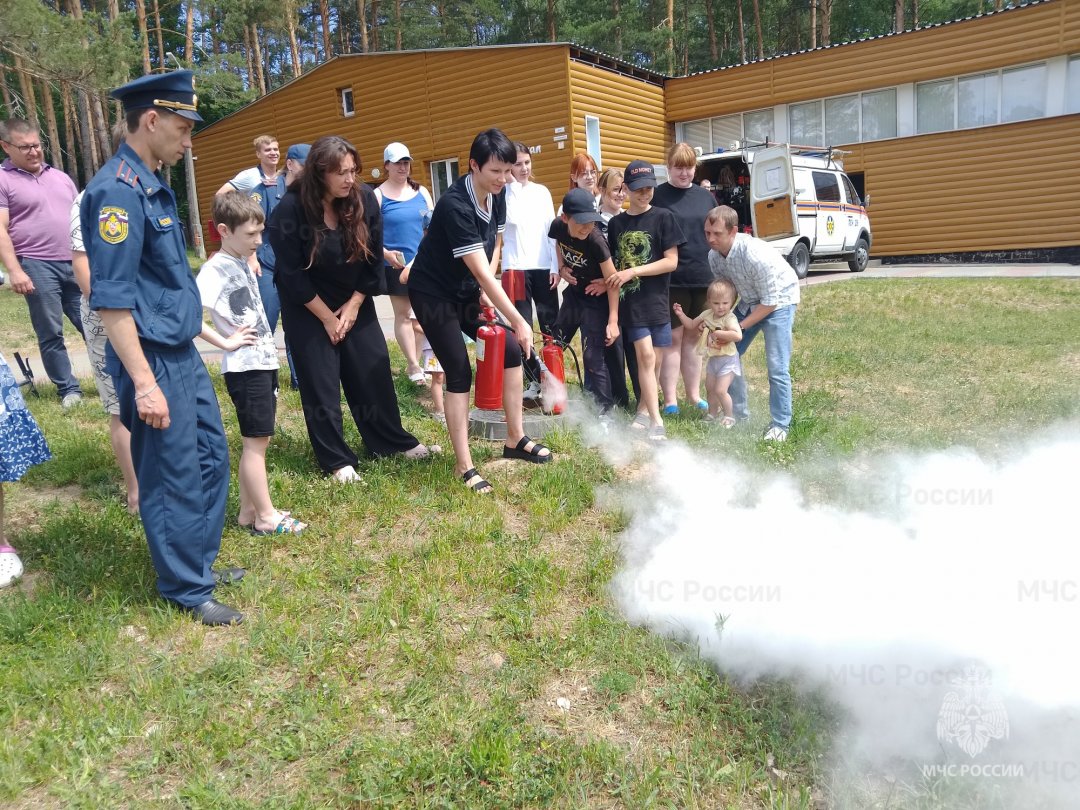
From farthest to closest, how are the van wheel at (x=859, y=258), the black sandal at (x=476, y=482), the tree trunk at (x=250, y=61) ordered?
the tree trunk at (x=250, y=61), the van wheel at (x=859, y=258), the black sandal at (x=476, y=482)

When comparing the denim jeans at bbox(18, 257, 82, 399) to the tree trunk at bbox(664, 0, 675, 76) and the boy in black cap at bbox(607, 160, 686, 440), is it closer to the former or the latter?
the boy in black cap at bbox(607, 160, 686, 440)

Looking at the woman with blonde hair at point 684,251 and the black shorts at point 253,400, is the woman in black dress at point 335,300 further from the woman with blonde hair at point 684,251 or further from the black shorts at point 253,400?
the woman with blonde hair at point 684,251

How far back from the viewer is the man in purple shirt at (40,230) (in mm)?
5750

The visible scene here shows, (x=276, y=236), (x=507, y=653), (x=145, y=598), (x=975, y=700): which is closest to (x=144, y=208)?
(x=276, y=236)

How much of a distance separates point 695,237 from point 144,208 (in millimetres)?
3971

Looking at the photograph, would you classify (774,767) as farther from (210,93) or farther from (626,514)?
(210,93)

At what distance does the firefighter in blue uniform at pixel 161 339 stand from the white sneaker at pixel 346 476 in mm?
1178

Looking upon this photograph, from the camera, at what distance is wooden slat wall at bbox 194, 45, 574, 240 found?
61.5 ft

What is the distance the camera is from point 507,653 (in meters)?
3.05

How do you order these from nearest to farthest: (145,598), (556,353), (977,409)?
(145,598) → (556,353) → (977,409)

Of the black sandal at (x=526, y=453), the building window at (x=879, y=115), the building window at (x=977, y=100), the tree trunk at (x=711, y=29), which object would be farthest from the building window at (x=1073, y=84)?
the tree trunk at (x=711, y=29)

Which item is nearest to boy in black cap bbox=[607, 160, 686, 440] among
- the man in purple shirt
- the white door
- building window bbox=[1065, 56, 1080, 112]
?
the man in purple shirt

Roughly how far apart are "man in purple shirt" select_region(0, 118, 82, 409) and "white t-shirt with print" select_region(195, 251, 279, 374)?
272cm

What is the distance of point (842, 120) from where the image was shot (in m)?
20.0
